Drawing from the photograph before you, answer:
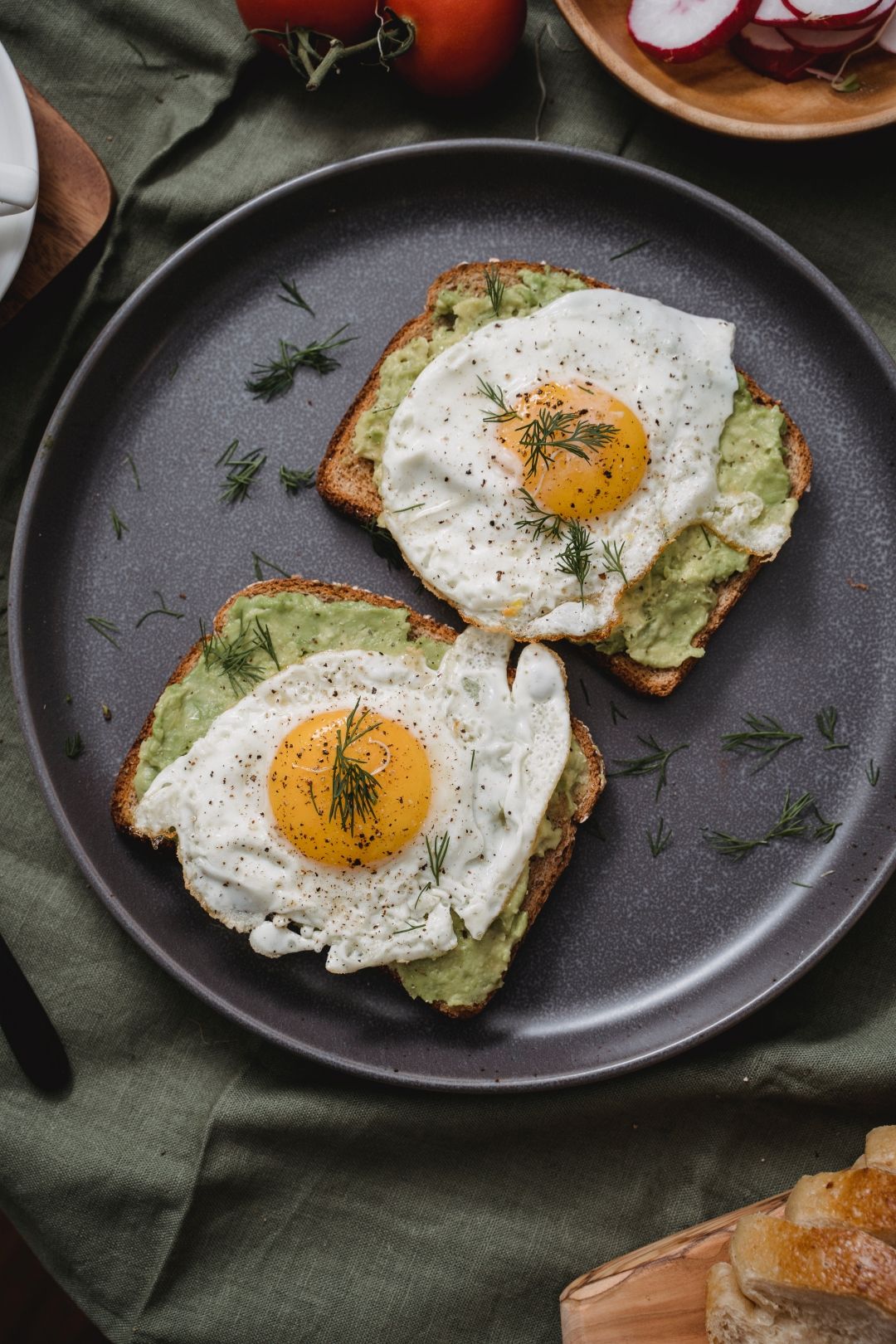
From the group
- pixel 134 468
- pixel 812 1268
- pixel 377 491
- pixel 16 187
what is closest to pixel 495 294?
pixel 377 491

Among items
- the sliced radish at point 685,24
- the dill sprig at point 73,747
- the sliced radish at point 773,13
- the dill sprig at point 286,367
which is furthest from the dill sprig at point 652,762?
the sliced radish at point 773,13

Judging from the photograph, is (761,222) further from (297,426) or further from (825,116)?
(297,426)

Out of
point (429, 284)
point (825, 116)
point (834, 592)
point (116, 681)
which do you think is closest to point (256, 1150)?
point (116, 681)

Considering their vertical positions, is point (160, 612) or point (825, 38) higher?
point (825, 38)

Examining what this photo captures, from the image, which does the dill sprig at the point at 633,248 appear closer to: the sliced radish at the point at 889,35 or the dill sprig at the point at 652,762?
the sliced radish at the point at 889,35

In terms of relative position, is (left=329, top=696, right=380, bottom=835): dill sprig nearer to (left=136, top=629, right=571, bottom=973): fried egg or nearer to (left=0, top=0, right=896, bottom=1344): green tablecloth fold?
(left=136, top=629, right=571, bottom=973): fried egg

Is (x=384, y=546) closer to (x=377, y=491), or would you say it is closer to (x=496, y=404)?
(x=377, y=491)
